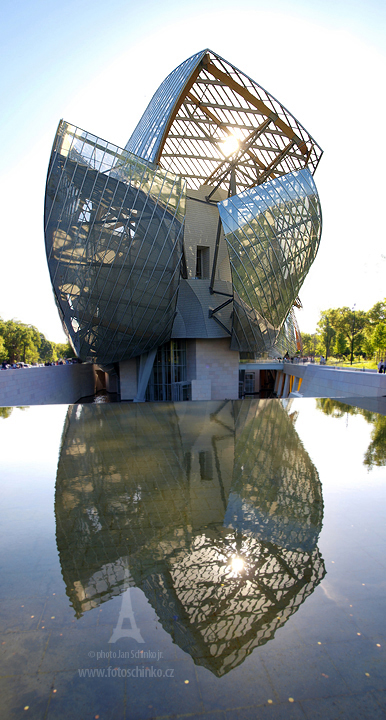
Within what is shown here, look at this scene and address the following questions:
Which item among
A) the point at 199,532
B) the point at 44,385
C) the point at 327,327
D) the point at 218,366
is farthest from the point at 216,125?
the point at 327,327

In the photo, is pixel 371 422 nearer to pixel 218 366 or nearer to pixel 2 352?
pixel 218 366

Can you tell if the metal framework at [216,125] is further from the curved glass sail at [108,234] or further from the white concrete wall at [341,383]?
the white concrete wall at [341,383]

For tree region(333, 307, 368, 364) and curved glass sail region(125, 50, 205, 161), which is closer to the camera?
curved glass sail region(125, 50, 205, 161)

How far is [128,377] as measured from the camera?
29.7 m

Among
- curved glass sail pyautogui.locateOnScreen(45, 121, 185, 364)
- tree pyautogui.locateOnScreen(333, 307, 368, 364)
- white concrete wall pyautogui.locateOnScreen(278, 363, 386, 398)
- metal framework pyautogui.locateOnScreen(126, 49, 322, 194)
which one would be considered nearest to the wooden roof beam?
metal framework pyautogui.locateOnScreen(126, 49, 322, 194)

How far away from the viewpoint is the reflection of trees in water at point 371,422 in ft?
24.1

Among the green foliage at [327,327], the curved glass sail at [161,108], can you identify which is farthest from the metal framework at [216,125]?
the green foliage at [327,327]

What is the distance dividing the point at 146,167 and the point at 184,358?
46.8 ft

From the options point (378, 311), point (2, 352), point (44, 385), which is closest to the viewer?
point (44, 385)

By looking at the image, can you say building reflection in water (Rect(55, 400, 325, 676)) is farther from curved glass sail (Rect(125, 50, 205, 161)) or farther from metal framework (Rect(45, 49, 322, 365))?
curved glass sail (Rect(125, 50, 205, 161))

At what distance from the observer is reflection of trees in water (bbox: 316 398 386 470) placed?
7.35 metres

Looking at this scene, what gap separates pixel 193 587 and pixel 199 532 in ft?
3.18

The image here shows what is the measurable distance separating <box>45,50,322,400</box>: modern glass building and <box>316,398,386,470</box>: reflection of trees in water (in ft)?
32.8

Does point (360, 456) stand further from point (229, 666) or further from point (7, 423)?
point (7, 423)
